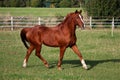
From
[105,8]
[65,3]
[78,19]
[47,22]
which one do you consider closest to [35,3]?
[65,3]

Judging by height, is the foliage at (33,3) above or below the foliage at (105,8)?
below

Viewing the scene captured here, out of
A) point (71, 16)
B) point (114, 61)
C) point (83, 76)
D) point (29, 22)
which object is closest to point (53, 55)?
point (114, 61)

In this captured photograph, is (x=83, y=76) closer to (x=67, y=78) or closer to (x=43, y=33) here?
(x=67, y=78)

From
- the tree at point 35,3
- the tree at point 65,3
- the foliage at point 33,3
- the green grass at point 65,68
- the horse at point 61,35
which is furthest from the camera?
the tree at point 35,3

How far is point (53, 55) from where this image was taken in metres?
14.7

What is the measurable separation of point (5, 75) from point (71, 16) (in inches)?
121

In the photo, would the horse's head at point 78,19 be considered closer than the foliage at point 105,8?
Yes

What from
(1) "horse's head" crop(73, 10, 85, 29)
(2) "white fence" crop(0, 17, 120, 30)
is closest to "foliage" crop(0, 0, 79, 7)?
(2) "white fence" crop(0, 17, 120, 30)

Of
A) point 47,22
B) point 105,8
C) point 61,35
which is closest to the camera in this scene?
point 61,35

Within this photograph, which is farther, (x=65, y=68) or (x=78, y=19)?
(x=65, y=68)

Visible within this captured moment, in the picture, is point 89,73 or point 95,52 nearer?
point 89,73

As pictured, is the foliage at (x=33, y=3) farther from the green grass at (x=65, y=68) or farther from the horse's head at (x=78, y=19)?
the horse's head at (x=78, y=19)

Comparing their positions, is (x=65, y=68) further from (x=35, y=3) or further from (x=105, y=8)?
(x=35, y=3)

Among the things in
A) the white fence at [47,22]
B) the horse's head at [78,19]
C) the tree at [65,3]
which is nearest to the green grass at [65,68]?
the horse's head at [78,19]
